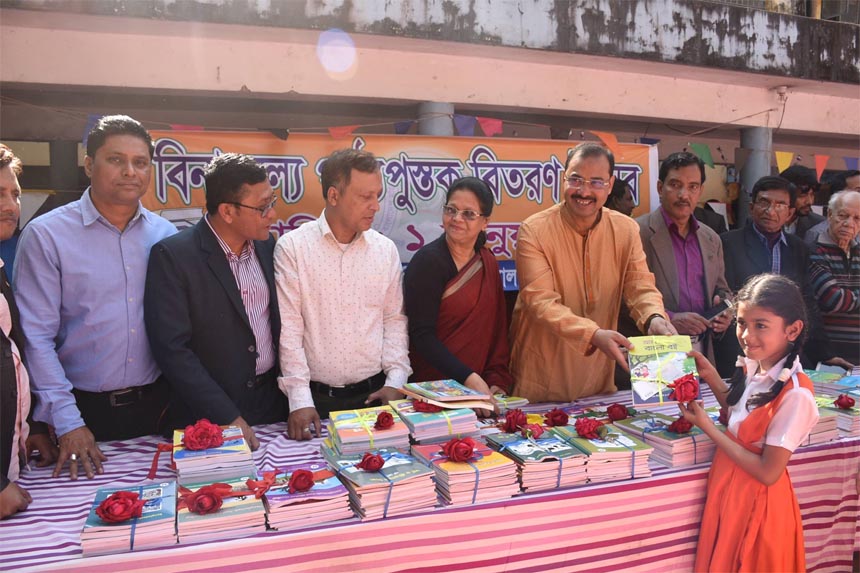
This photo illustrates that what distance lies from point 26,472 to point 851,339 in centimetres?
432

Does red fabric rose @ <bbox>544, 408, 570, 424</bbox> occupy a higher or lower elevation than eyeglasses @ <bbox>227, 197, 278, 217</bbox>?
lower

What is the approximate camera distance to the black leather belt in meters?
2.53

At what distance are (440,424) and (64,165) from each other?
4.53m

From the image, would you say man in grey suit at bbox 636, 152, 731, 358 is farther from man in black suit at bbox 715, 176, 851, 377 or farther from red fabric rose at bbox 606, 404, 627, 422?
red fabric rose at bbox 606, 404, 627, 422

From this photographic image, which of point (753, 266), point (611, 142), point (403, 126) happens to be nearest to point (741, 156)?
point (611, 142)

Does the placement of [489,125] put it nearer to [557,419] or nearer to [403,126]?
[403,126]

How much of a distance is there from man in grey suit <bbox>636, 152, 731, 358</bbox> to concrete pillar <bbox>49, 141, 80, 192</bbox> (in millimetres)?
4543

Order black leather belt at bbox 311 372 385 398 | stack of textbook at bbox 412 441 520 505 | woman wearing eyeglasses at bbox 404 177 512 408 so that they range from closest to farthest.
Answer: stack of textbook at bbox 412 441 520 505 < black leather belt at bbox 311 372 385 398 < woman wearing eyeglasses at bbox 404 177 512 408

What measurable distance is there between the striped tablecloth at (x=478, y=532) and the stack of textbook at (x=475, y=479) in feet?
0.12

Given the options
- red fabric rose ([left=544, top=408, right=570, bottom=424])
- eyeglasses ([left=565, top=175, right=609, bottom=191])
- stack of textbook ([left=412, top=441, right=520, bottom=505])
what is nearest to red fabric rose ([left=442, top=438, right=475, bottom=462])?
stack of textbook ([left=412, top=441, right=520, bottom=505])

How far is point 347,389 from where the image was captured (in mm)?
2535

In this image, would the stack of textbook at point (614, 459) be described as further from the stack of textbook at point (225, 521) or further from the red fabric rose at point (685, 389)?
the stack of textbook at point (225, 521)

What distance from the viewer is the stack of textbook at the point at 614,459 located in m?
1.84

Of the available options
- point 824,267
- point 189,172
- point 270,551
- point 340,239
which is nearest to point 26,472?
point 270,551
